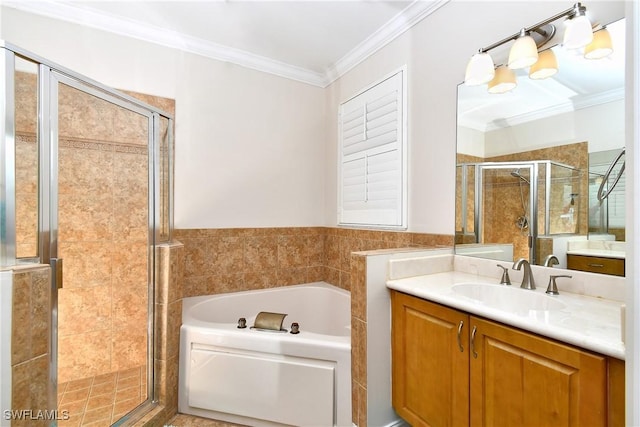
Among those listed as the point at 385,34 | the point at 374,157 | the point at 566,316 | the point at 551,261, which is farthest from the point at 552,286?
the point at 385,34

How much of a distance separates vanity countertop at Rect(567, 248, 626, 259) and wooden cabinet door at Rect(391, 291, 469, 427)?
2.03 ft

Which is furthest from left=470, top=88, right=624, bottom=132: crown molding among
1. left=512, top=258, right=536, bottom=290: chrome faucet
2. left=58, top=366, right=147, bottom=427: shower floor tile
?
left=58, top=366, right=147, bottom=427: shower floor tile

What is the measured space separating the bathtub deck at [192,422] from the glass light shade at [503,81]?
2.42 m

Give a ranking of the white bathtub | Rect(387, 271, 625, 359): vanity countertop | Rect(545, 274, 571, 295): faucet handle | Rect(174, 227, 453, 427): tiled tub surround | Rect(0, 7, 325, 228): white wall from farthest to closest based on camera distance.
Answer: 1. Rect(174, 227, 453, 427): tiled tub surround
2. Rect(0, 7, 325, 228): white wall
3. the white bathtub
4. Rect(545, 274, 571, 295): faucet handle
5. Rect(387, 271, 625, 359): vanity countertop

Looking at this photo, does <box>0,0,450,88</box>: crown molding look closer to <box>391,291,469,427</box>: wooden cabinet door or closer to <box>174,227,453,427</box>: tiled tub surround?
<box>174,227,453,427</box>: tiled tub surround

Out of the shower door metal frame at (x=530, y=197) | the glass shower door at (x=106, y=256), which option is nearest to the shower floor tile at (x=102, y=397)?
the glass shower door at (x=106, y=256)

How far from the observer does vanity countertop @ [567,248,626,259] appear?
114 cm

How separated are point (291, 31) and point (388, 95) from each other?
900mm

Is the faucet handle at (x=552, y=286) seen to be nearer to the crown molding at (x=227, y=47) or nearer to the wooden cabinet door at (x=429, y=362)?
the wooden cabinet door at (x=429, y=362)

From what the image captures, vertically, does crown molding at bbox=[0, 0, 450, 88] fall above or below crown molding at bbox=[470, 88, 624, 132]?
above

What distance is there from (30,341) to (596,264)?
7.42ft

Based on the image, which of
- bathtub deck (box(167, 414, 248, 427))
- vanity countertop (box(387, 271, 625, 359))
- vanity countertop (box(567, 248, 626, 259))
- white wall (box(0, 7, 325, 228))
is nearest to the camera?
vanity countertop (box(387, 271, 625, 359))

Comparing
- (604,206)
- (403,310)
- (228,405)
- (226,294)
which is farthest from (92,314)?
(604,206)

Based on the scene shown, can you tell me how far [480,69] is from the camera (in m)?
1.52
